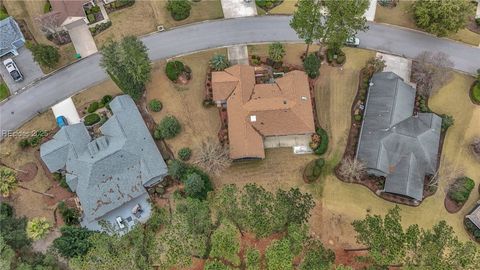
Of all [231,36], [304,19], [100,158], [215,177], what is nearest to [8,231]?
[100,158]

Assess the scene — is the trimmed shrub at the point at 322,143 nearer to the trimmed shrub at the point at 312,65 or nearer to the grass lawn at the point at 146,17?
the trimmed shrub at the point at 312,65

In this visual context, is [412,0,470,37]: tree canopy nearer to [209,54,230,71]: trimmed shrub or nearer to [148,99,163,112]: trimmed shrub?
[209,54,230,71]: trimmed shrub

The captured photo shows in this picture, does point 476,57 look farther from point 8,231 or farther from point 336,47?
point 8,231

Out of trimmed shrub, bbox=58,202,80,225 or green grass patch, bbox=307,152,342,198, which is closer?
trimmed shrub, bbox=58,202,80,225

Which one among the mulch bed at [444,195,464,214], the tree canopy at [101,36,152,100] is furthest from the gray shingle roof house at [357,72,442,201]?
the tree canopy at [101,36,152,100]

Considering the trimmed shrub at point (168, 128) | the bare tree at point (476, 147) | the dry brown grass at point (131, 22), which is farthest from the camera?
the dry brown grass at point (131, 22)

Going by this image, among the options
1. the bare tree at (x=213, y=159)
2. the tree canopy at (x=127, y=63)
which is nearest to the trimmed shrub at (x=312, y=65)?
the bare tree at (x=213, y=159)
